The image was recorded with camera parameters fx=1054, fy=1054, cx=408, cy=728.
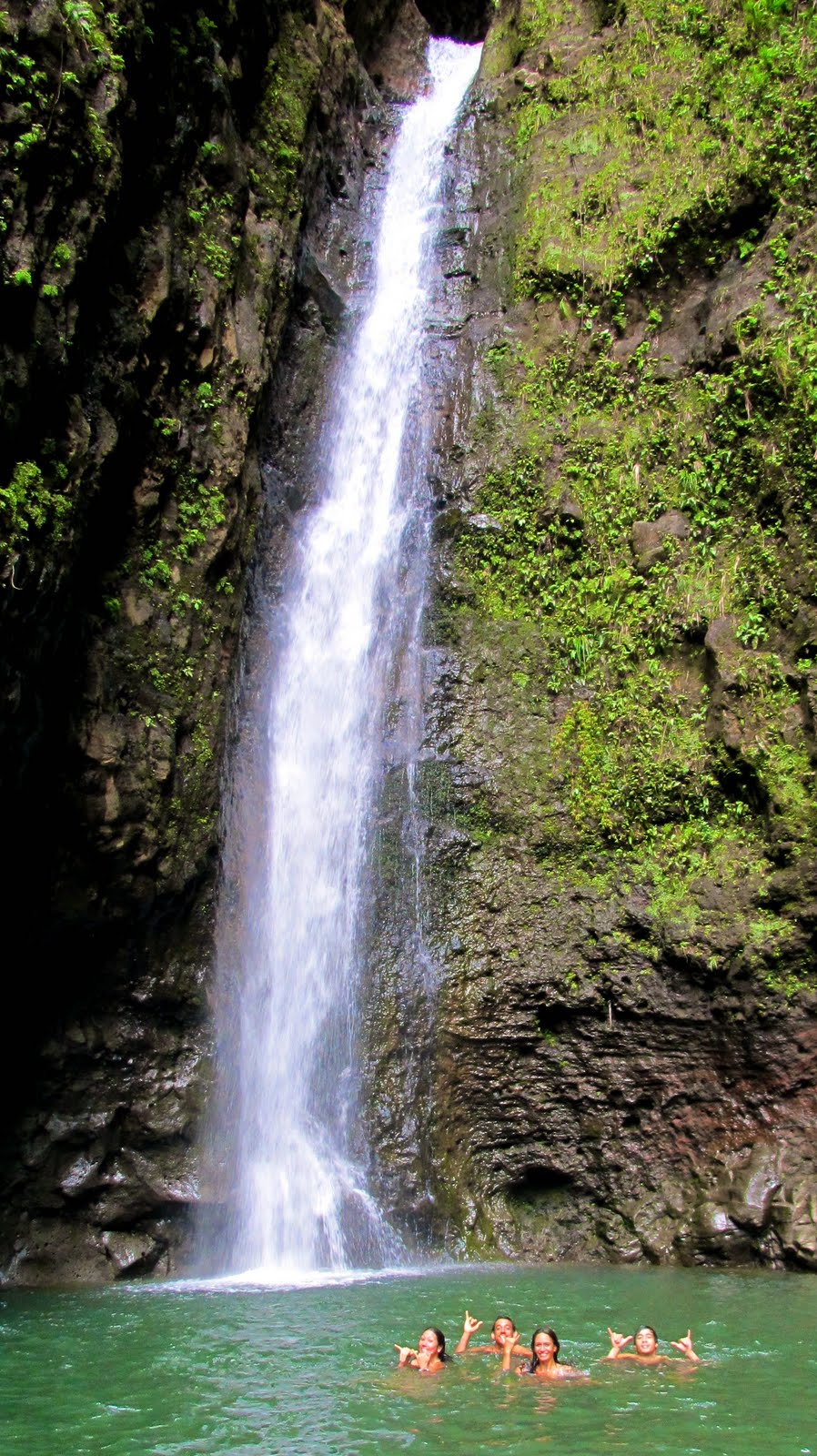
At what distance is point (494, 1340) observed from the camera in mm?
7027

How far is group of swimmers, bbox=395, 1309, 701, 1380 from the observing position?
615 centimetres

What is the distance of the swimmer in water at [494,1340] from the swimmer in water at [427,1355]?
1.11ft

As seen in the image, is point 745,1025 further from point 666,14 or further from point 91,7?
point 666,14

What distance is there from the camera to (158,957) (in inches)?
440

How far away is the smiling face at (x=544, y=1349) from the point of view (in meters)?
6.13

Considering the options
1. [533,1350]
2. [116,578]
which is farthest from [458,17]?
[533,1350]

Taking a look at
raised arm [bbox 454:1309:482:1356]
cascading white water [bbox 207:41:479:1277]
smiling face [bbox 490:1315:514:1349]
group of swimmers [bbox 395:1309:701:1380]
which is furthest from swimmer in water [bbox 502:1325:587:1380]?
cascading white water [bbox 207:41:479:1277]

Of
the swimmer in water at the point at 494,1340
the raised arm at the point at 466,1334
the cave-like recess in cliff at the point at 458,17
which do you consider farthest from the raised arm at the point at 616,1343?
the cave-like recess in cliff at the point at 458,17

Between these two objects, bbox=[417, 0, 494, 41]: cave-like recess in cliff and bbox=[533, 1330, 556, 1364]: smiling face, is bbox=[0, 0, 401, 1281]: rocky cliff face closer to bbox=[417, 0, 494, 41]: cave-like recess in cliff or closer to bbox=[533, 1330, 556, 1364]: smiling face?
bbox=[533, 1330, 556, 1364]: smiling face

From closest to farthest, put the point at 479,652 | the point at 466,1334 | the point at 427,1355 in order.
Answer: the point at 427,1355
the point at 466,1334
the point at 479,652

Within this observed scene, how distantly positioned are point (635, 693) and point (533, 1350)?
26.7 feet

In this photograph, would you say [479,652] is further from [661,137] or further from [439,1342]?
[439,1342]

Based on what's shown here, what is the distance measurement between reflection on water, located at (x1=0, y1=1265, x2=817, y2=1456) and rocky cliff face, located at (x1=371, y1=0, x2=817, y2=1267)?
2.33m

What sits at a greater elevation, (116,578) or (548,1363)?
(116,578)
